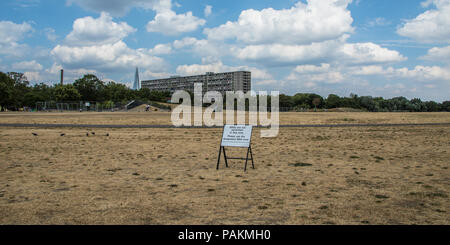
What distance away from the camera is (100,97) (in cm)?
12075

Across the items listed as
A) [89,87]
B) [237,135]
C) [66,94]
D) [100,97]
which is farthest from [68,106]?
[237,135]

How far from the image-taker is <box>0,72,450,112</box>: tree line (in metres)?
97.7

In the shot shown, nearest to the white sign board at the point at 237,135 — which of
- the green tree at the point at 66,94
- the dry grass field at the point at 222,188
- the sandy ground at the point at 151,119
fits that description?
the dry grass field at the point at 222,188

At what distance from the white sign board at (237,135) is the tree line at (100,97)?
9334 centimetres

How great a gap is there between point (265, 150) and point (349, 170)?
5040mm

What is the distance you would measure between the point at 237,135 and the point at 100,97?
120485 mm

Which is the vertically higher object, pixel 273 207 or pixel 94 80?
pixel 94 80

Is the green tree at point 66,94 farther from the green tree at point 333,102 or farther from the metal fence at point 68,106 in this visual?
the green tree at point 333,102

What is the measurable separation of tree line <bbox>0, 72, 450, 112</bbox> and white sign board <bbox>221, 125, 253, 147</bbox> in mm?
93337

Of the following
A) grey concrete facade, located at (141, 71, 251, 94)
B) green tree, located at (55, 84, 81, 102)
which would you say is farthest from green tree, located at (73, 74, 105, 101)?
grey concrete facade, located at (141, 71, 251, 94)

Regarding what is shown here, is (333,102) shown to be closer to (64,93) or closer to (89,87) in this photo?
(89,87)

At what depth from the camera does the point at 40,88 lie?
492 ft
